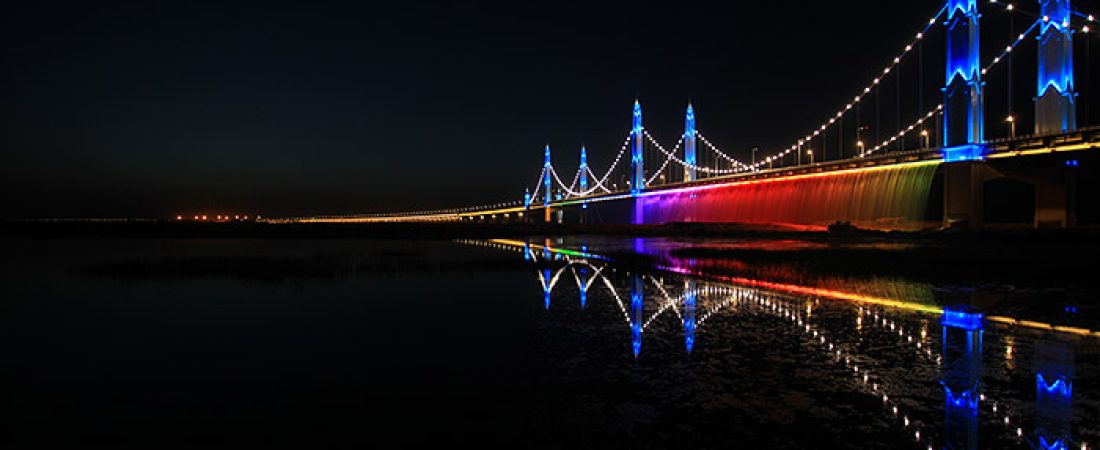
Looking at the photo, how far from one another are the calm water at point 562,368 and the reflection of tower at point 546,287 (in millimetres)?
102

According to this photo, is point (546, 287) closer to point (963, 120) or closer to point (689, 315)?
point (689, 315)

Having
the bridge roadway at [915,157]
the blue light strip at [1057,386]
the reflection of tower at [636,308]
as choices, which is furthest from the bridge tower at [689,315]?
the bridge roadway at [915,157]

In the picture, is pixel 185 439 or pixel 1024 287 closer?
pixel 185 439

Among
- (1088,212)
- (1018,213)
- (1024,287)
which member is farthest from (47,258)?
(1018,213)

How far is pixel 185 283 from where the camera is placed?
535 inches

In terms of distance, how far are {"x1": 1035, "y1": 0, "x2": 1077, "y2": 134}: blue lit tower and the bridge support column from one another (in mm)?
3382

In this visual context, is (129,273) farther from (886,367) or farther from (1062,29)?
(1062,29)

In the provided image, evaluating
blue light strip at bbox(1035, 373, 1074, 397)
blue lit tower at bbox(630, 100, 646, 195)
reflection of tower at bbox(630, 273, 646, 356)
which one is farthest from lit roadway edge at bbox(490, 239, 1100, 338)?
blue lit tower at bbox(630, 100, 646, 195)

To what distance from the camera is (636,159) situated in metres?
78.9

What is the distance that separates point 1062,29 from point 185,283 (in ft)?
129

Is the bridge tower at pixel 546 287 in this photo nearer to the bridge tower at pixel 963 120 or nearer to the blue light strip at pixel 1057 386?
the blue light strip at pixel 1057 386

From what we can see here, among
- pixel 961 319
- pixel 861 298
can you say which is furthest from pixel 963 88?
pixel 961 319

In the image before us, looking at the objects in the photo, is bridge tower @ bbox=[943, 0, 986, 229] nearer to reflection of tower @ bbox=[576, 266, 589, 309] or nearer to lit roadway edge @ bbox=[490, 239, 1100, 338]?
lit roadway edge @ bbox=[490, 239, 1100, 338]

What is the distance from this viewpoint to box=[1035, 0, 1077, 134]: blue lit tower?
33.2m
